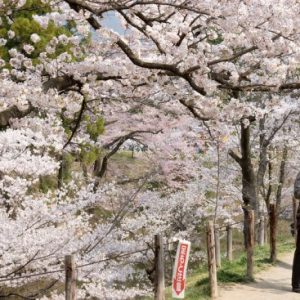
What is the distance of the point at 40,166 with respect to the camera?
10.5 metres

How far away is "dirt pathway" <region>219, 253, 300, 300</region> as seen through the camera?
778 centimetres

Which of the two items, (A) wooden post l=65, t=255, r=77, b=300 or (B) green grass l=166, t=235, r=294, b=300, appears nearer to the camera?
(A) wooden post l=65, t=255, r=77, b=300

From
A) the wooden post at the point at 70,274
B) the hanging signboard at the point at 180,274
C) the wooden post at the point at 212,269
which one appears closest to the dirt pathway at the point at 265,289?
the wooden post at the point at 212,269

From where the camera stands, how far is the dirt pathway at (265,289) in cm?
778

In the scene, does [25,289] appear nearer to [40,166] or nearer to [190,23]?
[40,166]

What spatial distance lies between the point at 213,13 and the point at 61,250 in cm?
686

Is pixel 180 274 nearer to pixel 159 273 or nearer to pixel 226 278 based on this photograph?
pixel 159 273

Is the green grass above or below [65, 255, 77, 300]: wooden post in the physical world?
below

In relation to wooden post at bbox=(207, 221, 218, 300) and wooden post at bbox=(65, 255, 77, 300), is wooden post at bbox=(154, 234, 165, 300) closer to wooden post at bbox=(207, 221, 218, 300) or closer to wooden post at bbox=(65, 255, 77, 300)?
wooden post at bbox=(207, 221, 218, 300)

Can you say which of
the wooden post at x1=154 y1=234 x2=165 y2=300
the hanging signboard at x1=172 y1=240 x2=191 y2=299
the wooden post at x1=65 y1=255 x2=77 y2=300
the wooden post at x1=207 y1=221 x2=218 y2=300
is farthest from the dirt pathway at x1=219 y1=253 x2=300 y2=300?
the wooden post at x1=65 y1=255 x2=77 y2=300

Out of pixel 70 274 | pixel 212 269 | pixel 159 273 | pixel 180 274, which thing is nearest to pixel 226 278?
pixel 212 269

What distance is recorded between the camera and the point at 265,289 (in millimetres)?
8336

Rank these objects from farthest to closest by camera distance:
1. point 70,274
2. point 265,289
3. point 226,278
Answer: point 226,278, point 265,289, point 70,274

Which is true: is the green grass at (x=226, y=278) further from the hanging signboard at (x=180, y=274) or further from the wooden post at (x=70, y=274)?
the wooden post at (x=70, y=274)
